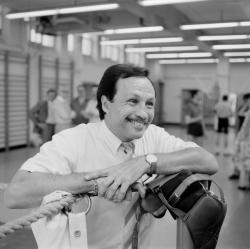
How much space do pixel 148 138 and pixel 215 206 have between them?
57 centimetres

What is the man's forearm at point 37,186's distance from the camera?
3.65 feet

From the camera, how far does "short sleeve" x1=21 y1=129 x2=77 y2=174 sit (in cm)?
123

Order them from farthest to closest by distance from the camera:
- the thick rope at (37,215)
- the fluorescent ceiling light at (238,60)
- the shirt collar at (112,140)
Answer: the fluorescent ceiling light at (238,60) → the shirt collar at (112,140) → the thick rope at (37,215)

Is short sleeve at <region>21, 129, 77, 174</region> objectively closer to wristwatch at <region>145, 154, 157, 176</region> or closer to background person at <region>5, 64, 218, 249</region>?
background person at <region>5, 64, 218, 249</region>

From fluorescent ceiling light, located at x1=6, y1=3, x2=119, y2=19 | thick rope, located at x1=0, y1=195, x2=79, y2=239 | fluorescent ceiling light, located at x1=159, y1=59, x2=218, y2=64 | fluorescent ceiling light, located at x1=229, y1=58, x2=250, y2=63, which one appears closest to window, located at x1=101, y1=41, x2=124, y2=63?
fluorescent ceiling light, located at x1=159, y1=59, x2=218, y2=64

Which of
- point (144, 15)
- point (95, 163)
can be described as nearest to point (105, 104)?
point (95, 163)

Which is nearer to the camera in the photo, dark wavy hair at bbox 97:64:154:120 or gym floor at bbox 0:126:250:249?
dark wavy hair at bbox 97:64:154:120

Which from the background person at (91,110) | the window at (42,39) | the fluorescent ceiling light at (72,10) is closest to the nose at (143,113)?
the background person at (91,110)

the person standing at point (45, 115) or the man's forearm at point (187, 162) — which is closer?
the man's forearm at point (187, 162)

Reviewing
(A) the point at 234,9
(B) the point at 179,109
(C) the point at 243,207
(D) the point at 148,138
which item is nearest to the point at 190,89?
(B) the point at 179,109

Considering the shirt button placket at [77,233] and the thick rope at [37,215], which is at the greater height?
the thick rope at [37,215]

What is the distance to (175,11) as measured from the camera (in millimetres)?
9586

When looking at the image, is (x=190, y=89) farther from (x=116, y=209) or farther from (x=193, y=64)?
(x=116, y=209)

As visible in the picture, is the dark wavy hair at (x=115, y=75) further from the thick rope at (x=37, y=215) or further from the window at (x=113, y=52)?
the window at (x=113, y=52)
